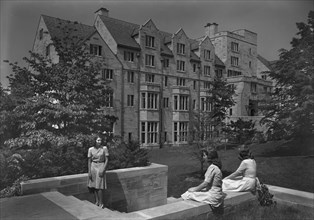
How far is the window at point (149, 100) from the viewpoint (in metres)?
30.0

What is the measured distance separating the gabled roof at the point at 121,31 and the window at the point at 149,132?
847 centimetres

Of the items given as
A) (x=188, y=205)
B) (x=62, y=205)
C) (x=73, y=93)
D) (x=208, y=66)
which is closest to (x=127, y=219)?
(x=188, y=205)

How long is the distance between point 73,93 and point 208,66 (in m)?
29.2

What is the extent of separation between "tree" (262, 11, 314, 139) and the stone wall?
851 centimetres

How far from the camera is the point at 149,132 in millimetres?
30422

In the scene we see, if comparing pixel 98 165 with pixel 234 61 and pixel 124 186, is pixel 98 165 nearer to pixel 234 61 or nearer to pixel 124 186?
pixel 124 186

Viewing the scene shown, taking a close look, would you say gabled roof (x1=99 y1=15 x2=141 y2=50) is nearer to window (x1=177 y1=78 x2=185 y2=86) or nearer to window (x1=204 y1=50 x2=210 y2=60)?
window (x1=177 y1=78 x2=185 y2=86)

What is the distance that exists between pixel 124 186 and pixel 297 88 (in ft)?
36.4

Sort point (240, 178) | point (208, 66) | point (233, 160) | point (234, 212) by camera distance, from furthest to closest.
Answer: point (208, 66) < point (233, 160) < point (240, 178) < point (234, 212)

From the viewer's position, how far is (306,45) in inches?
584

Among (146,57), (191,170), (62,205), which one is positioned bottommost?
(191,170)

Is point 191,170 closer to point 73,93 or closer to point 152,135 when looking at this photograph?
point 73,93

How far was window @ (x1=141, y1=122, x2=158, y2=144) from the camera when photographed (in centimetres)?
2988

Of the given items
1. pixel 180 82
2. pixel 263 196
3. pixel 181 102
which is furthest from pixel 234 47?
pixel 263 196
